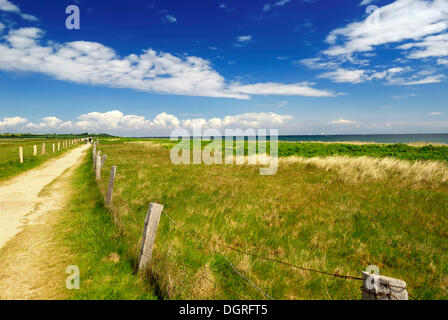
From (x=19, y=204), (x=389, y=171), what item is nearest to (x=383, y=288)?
(x=19, y=204)

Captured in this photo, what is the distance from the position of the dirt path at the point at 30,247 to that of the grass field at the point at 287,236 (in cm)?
132

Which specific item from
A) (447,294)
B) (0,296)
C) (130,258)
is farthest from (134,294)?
(447,294)

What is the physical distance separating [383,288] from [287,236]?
167 inches

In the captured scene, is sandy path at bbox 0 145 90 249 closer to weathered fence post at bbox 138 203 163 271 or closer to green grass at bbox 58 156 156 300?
green grass at bbox 58 156 156 300

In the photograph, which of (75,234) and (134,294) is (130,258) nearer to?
(134,294)

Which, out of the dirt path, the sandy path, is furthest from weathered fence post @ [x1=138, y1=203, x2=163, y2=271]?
the sandy path

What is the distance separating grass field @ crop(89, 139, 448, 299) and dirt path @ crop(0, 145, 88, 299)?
1.32 metres

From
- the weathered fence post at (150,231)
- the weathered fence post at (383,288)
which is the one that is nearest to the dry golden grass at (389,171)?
the weathered fence post at (150,231)

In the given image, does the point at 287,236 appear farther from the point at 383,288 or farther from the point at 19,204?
the point at 19,204

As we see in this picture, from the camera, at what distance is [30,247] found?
541 centimetres

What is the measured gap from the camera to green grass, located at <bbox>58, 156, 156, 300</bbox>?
12.7ft

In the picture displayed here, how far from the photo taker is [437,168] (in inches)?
557

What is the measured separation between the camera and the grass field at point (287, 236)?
4078mm
